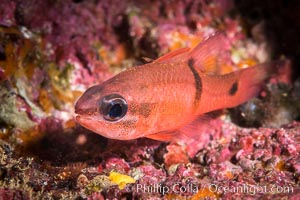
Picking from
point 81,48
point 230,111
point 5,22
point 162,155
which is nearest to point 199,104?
point 162,155

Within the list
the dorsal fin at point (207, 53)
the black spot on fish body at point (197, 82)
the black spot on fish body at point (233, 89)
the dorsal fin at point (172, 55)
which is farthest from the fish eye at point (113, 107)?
the black spot on fish body at point (233, 89)

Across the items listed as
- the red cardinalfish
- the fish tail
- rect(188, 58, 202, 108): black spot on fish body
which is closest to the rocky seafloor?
the fish tail

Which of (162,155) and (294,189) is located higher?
(162,155)

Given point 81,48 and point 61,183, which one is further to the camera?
point 81,48

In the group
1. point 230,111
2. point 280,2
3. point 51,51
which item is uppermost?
point 280,2

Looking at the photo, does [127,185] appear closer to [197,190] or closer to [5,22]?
[197,190]

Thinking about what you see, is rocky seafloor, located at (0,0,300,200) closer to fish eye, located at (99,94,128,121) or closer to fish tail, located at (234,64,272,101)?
fish tail, located at (234,64,272,101)

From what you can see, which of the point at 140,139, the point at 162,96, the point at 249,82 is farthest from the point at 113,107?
the point at 249,82

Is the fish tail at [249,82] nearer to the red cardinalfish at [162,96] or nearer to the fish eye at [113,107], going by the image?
the red cardinalfish at [162,96]

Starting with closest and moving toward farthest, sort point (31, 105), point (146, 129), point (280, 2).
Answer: point (146, 129), point (31, 105), point (280, 2)
